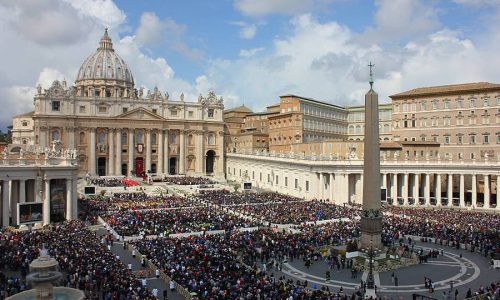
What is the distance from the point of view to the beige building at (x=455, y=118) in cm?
6550

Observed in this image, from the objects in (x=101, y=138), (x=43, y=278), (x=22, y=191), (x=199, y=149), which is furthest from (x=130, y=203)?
(x=199, y=149)

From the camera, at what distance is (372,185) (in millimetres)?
30344

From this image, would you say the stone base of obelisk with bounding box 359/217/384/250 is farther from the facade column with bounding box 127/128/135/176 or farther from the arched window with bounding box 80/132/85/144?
the arched window with bounding box 80/132/85/144

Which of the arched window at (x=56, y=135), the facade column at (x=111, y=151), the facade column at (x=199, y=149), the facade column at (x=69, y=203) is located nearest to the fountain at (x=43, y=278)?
the facade column at (x=69, y=203)

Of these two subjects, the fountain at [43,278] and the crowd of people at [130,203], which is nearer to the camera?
the fountain at [43,278]

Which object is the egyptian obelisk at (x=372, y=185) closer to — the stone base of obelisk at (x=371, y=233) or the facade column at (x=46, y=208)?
the stone base of obelisk at (x=371, y=233)

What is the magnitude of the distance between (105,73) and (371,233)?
93.3m

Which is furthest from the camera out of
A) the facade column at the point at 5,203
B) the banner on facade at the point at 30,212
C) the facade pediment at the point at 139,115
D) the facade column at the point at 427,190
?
the facade pediment at the point at 139,115

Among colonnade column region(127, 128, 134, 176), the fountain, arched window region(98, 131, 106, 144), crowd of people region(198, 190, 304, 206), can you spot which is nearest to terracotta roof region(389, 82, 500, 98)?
crowd of people region(198, 190, 304, 206)

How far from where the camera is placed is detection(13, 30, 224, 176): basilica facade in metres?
81.8

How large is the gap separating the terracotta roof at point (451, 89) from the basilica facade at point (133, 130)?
3772cm

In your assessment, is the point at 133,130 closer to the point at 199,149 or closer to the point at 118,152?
→ the point at 118,152

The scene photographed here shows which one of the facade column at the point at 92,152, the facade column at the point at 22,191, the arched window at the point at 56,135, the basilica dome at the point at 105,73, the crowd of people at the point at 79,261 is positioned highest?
the basilica dome at the point at 105,73

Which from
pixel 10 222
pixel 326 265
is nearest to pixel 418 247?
pixel 326 265
